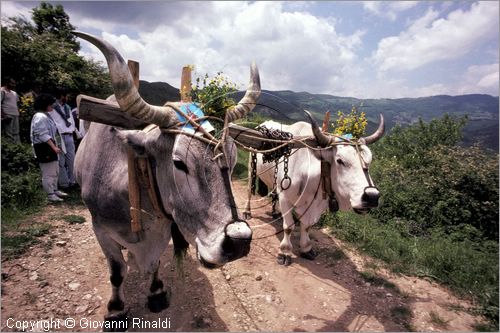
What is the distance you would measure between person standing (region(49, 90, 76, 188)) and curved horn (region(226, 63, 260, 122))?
215 inches

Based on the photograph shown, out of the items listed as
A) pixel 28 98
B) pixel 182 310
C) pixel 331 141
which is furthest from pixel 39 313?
pixel 28 98

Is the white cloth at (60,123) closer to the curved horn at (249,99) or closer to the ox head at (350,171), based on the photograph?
the curved horn at (249,99)

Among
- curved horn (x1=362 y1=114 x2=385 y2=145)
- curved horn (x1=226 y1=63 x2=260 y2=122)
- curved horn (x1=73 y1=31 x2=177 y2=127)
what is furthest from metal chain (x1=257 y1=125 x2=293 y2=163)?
curved horn (x1=73 y1=31 x2=177 y2=127)

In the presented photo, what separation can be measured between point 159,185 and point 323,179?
277 cm

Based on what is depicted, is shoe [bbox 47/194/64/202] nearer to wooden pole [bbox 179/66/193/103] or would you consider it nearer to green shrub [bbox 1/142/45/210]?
green shrub [bbox 1/142/45/210]

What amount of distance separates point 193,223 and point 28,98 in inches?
389

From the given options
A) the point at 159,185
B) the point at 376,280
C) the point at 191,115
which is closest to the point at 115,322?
the point at 159,185

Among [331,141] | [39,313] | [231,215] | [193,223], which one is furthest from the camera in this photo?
[331,141]

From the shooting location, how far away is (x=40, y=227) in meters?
4.73

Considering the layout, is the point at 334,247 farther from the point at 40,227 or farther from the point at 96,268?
the point at 40,227

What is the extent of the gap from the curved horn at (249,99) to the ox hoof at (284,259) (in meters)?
3.10

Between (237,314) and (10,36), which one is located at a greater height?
(10,36)

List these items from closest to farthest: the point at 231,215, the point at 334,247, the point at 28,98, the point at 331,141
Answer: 1. the point at 231,215
2. the point at 331,141
3. the point at 334,247
4. the point at 28,98

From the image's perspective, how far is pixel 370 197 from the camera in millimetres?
3490
